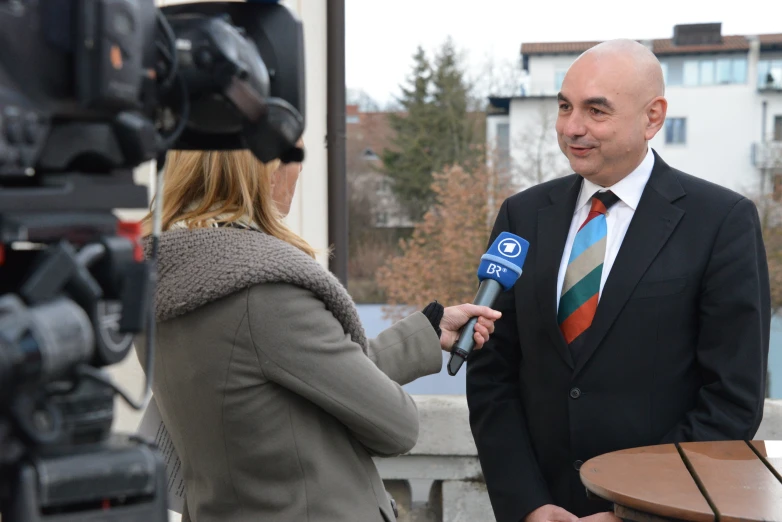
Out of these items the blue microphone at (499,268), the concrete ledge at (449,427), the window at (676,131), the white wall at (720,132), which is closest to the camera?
the blue microphone at (499,268)

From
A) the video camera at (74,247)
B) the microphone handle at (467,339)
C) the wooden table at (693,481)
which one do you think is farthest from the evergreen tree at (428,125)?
the video camera at (74,247)

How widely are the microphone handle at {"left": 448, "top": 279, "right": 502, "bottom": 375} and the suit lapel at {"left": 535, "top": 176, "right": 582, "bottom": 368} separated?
0.22 meters

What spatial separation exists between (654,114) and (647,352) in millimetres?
662

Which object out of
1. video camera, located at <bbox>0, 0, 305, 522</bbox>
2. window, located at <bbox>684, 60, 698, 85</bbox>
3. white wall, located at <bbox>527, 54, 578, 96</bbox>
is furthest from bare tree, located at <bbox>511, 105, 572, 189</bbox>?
video camera, located at <bbox>0, 0, 305, 522</bbox>

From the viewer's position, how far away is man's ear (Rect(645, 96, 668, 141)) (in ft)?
8.63

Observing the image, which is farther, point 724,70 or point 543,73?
point 724,70

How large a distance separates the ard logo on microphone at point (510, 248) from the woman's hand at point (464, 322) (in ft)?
0.61

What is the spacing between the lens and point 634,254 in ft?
8.21

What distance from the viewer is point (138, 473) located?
3.54 feet

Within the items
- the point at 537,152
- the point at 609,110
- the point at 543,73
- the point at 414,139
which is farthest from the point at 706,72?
the point at 609,110

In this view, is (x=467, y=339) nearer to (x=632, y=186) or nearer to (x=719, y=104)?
(x=632, y=186)

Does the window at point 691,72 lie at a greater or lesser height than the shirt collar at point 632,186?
greater

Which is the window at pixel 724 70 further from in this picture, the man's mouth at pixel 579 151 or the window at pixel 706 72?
the man's mouth at pixel 579 151

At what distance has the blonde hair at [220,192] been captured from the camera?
6.28 feet
